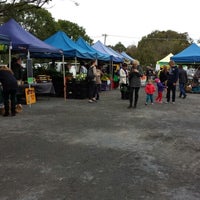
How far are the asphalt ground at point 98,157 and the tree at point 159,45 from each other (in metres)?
56.1

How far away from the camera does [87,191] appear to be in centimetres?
468

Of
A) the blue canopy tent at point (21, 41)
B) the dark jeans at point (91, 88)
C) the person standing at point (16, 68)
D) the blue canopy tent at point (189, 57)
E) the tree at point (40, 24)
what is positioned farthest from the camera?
the tree at point (40, 24)

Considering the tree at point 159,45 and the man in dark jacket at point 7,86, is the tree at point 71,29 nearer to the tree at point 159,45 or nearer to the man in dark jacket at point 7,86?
the tree at point 159,45

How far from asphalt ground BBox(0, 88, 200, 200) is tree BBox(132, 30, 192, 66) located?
5614 cm

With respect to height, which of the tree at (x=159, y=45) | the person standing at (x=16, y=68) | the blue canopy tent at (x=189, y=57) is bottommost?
the person standing at (x=16, y=68)

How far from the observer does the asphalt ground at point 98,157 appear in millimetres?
4719

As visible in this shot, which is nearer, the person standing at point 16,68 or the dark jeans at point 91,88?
the person standing at point 16,68

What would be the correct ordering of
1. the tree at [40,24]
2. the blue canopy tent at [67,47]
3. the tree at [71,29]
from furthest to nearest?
1. the tree at [71,29]
2. the tree at [40,24]
3. the blue canopy tent at [67,47]

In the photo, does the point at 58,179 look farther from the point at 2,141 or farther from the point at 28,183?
the point at 2,141

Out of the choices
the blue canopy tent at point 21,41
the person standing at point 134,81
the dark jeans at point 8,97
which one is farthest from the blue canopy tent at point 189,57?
the dark jeans at point 8,97

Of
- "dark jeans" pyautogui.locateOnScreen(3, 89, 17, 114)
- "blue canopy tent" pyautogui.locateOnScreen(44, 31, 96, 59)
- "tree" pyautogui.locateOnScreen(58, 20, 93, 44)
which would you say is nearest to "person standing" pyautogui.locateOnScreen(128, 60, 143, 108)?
"blue canopy tent" pyautogui.locateOnScreen(44, 31, 96, 59)

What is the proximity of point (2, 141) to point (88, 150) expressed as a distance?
1.97m

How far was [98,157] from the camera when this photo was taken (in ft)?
20.8

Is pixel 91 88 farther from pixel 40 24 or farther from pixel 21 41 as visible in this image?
pixel 40 24
